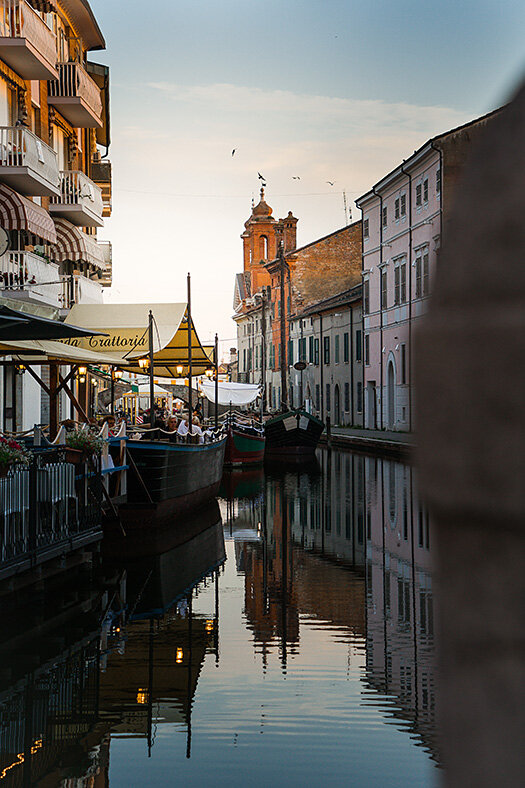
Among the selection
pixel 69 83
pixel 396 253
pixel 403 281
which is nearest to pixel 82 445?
pixel 69 83

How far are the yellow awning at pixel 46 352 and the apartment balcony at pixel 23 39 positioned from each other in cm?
972

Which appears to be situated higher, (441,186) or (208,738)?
(441,186)

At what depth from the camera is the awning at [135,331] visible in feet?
76.0

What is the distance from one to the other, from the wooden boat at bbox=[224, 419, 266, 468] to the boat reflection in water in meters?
11.3

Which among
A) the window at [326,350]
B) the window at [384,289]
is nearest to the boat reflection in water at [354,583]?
the window at [384,289]

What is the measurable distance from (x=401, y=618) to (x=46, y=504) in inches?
182

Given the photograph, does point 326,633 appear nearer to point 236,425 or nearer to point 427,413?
point 427,413

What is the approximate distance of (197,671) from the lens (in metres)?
9.86

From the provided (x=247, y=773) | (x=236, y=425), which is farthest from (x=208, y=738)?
(x=236, y=425)

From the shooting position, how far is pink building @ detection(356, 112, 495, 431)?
147ft

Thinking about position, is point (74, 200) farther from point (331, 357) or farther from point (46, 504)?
point (331, 357)

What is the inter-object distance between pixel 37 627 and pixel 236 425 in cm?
2917

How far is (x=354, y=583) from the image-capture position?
14609 millimetres

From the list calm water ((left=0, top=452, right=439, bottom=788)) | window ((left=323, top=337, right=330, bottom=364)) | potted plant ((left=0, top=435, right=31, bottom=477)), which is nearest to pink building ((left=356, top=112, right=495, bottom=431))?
window ((left=323, top=337, right=330, bottom=364))
